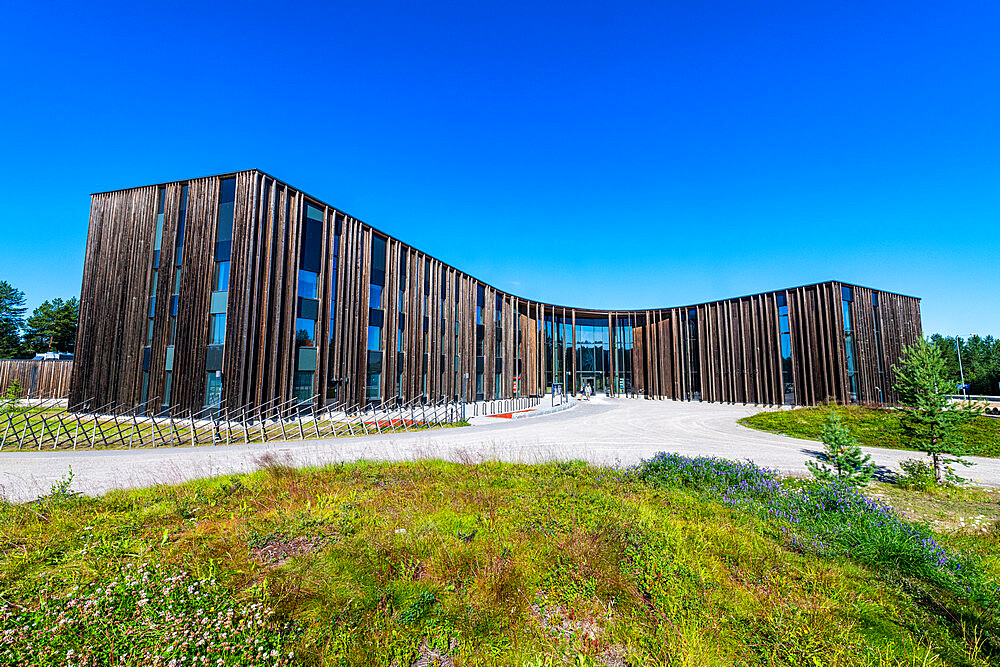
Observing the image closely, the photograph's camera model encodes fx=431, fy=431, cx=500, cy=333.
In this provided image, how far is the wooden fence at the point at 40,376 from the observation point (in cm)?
3097

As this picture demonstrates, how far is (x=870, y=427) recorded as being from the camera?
1903 centimetres

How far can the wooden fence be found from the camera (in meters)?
31.0

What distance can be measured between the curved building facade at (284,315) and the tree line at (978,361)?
2214 cm

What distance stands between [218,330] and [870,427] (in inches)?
1204

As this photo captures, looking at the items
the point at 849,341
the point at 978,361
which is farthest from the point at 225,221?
the point at 978,361

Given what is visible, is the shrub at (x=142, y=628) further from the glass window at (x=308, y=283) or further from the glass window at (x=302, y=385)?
the glass window at (x=308, y=283)

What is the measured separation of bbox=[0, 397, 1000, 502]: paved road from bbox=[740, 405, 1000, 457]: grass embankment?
154 cm

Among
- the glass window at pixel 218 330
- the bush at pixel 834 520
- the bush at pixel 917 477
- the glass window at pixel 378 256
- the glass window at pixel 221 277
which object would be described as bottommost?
the bush at pixel 917 477

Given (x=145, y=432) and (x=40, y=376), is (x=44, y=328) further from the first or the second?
(x=145, y=432)

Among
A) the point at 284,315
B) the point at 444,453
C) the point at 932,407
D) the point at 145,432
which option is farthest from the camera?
the point at 284,315

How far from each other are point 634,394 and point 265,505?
171 feet

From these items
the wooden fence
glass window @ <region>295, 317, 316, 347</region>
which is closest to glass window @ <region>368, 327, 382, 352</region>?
glass window @ <region>295, 317, 316, 347</region>

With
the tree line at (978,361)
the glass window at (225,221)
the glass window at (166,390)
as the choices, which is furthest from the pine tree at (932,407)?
the tree line at (978,361)

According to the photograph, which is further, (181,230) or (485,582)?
(181,230)
